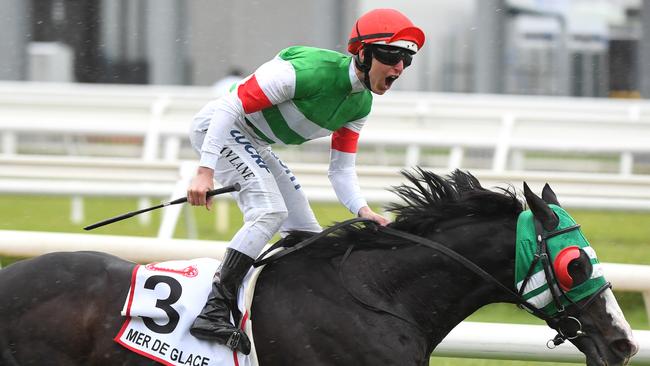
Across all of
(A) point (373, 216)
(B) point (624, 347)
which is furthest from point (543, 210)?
(A) point (373, 216)

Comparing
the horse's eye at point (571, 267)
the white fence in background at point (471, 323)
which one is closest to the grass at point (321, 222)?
the white fence in background at point (471, 323)

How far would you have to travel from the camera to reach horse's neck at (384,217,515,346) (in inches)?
132

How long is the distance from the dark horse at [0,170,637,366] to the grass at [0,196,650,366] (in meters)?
2.96

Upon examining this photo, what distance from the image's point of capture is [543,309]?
333cm

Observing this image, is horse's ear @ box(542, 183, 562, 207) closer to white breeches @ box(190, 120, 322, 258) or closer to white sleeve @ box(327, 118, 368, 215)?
white sleeve @ box(327, 118, 368, 215)

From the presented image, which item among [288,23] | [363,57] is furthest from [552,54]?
[363,57]

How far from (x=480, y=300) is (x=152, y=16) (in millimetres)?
11845

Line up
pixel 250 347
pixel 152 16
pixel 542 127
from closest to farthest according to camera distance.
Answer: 1. pixel 250 347
2. pixel 542 127
3. pixel 152 16

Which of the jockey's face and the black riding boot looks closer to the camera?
the black riding boot

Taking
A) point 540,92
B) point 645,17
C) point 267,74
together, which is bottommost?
point 540,92

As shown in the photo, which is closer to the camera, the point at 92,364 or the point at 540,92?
the point at 92,364

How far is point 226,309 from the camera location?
10.9 ft

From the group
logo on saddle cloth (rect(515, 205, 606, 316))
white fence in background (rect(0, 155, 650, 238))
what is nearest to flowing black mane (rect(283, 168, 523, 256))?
logo on saddle cloth (rect(515, 205, 606, 316))

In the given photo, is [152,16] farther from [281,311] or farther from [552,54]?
[281,311]
